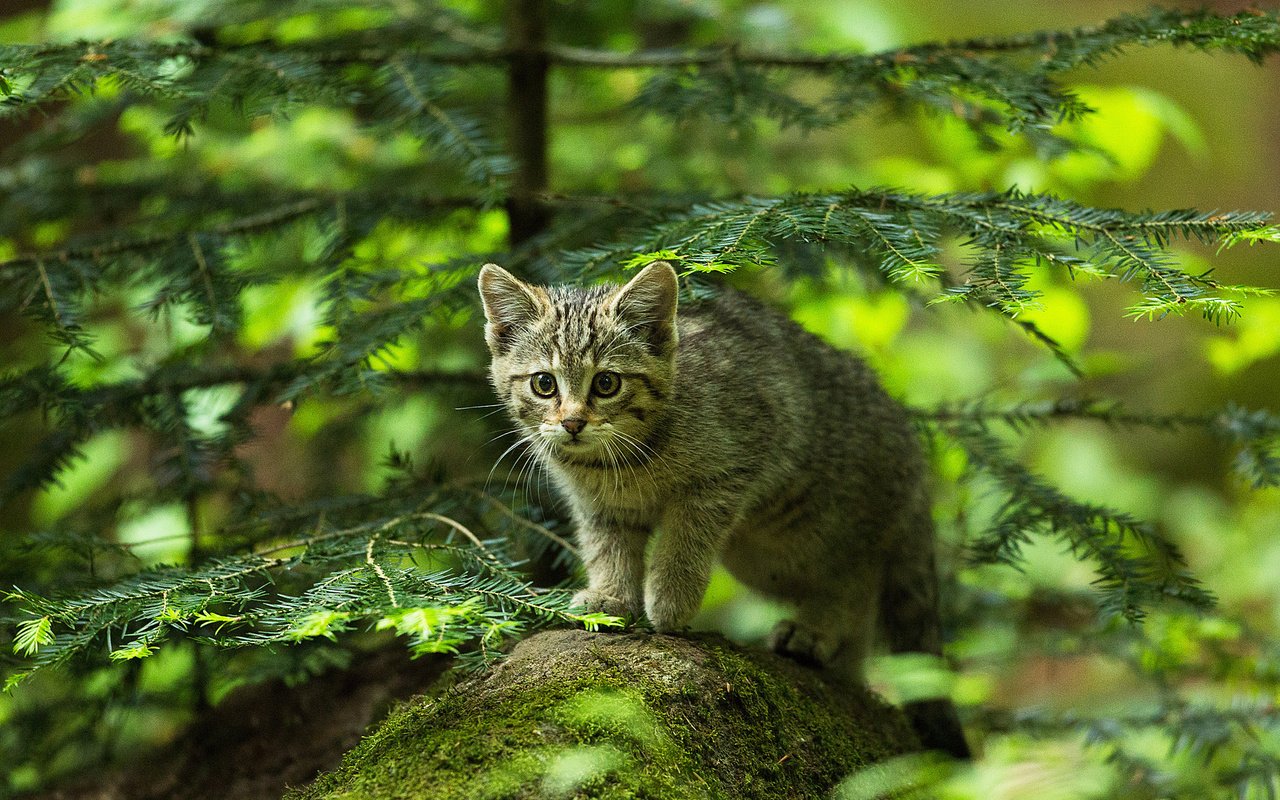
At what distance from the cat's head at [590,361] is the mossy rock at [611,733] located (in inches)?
27.6

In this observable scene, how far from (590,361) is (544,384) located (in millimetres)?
204

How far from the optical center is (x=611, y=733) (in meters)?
2.71

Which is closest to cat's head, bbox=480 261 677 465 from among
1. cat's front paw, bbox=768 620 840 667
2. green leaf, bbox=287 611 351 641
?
cat's front paw, bbox=768 620 840 667

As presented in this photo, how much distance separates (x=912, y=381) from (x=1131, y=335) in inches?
200

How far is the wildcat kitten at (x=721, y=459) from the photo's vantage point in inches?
142

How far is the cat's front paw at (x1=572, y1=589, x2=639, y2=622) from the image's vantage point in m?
3.56

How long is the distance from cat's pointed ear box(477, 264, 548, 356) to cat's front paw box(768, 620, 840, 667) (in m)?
1.56

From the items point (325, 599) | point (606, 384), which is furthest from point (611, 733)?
point (606, 384)

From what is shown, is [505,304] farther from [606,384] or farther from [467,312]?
[606,384]

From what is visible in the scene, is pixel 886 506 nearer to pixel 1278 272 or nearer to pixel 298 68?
pixel 298 68

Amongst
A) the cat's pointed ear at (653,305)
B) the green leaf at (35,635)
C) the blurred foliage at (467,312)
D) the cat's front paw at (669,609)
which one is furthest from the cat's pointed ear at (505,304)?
the green leaf at (35,635)

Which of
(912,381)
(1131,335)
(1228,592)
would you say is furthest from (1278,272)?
(912,381)

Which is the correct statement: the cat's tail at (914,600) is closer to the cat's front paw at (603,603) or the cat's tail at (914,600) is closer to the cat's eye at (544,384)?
the cat's front paw at (603,603)

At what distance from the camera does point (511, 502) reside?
396 cm
